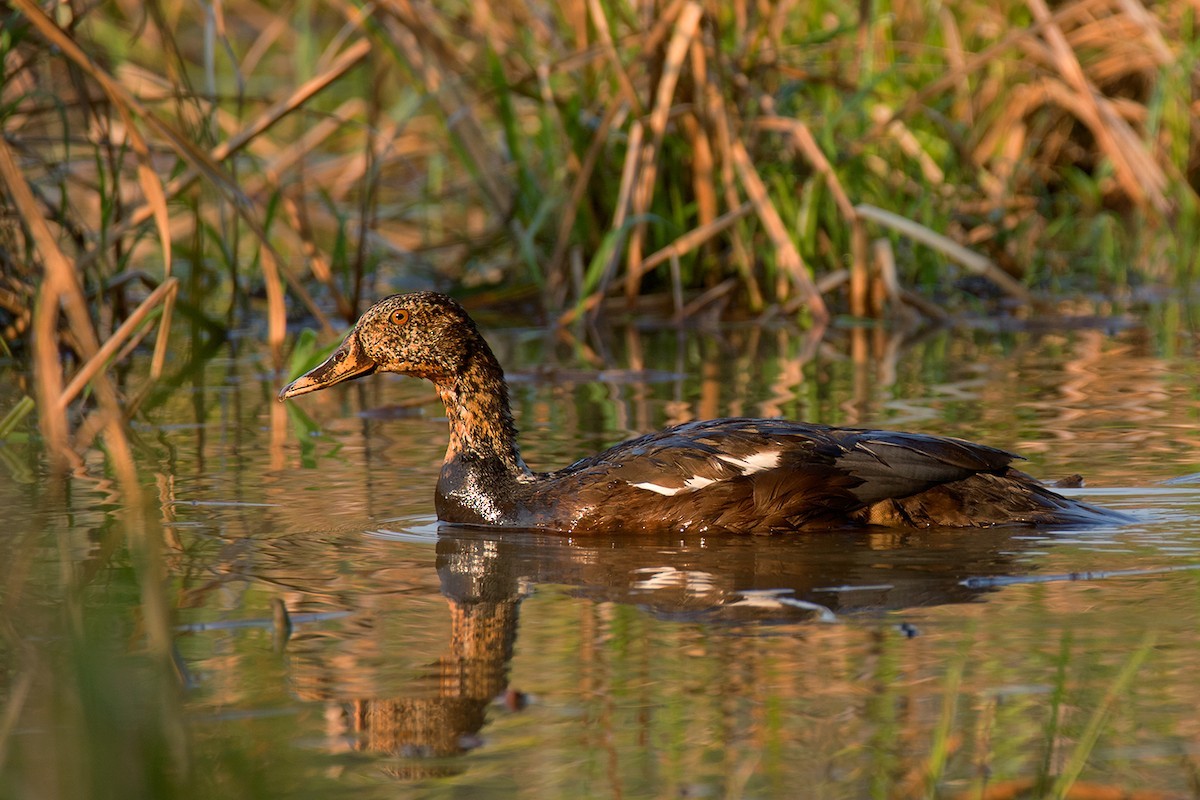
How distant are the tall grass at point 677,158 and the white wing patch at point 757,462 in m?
2.66

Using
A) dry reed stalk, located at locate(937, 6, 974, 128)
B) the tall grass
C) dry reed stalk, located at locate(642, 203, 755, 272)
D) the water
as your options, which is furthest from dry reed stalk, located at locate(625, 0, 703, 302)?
the water

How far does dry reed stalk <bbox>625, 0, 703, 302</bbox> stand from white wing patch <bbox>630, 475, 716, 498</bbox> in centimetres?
444

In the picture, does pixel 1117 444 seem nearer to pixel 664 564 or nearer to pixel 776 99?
pixel 664 564

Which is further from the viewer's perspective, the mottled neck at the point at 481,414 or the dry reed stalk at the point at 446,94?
the dry reed stalk at the point at 446,94

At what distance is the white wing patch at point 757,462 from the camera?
17.8ft

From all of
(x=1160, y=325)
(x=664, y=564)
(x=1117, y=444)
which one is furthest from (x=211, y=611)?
(x=1160, y=325)

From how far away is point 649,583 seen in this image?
4.75 meters

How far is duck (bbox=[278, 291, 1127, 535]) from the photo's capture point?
5344 millimetres

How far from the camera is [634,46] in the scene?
1013 centimetres

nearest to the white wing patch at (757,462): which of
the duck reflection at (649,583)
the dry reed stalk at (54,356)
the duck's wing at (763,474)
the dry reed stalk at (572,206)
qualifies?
the duck's wing at (763,474)

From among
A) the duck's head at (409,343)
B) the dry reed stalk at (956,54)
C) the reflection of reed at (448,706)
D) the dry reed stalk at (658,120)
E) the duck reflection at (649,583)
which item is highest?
the dry reed stalk at (956,54)

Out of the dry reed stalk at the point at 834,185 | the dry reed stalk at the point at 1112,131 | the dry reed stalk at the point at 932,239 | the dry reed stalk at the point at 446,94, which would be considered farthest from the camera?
the dry reed stalk at the point at 1112,131

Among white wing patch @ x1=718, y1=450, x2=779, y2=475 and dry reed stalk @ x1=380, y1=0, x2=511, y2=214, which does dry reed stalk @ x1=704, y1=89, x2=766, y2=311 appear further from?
white wing patch @ x1=718, y1=450, x2=779, y2=475

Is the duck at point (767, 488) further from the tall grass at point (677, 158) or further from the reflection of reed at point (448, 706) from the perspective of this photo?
the tall grass at point (677, 158)
